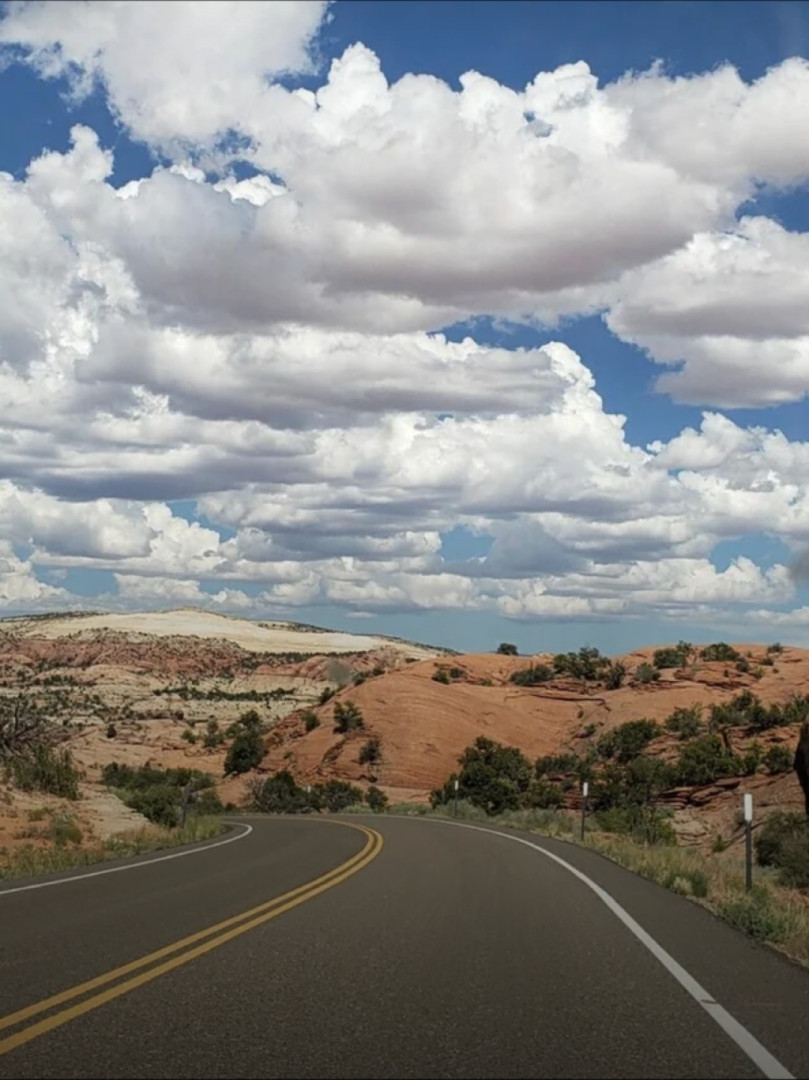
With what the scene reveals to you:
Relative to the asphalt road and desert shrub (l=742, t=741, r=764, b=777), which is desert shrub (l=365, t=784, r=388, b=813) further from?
the asphalt road

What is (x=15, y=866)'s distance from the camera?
66.5 ft

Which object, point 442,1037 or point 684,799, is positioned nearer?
point 442,1037

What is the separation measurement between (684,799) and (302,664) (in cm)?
11255

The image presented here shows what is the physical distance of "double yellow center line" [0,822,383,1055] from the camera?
25.2ft

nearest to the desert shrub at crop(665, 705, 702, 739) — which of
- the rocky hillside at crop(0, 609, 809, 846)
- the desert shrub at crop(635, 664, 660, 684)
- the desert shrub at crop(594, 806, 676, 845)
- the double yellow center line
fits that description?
the rocky hillside at crop(0, 609, 809, 846)

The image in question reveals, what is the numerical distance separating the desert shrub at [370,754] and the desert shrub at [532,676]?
22.9 m

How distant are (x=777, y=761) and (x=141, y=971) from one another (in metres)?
45.3

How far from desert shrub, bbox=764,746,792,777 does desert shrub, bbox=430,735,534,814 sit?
12145mm

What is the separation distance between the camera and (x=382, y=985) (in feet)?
30.3

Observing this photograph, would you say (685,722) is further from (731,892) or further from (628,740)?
(731,892)

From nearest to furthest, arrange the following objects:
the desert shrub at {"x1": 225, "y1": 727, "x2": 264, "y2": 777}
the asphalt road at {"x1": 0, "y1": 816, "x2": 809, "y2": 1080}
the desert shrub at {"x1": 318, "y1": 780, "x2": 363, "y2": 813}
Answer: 1. the asphalt road at {"x1": 0, "y1": 816, "x2": 809, "y2": 1080}
2. the desert shrub at {"x1": 318, "y1": 780, "x2": 363, "y2": 813}
3. the desert shrub at {"x1": 225, "y1": 727, "x2": 264, "y2": 777}

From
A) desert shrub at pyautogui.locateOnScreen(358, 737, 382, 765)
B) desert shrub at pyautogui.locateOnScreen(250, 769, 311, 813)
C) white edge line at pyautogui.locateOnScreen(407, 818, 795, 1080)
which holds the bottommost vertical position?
desert shrub at pyautogui.locateOnScreen(250, 769, 311, 813)

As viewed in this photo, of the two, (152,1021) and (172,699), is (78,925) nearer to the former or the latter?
(152,1021)

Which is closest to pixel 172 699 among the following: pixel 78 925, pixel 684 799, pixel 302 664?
pixel 302 664
